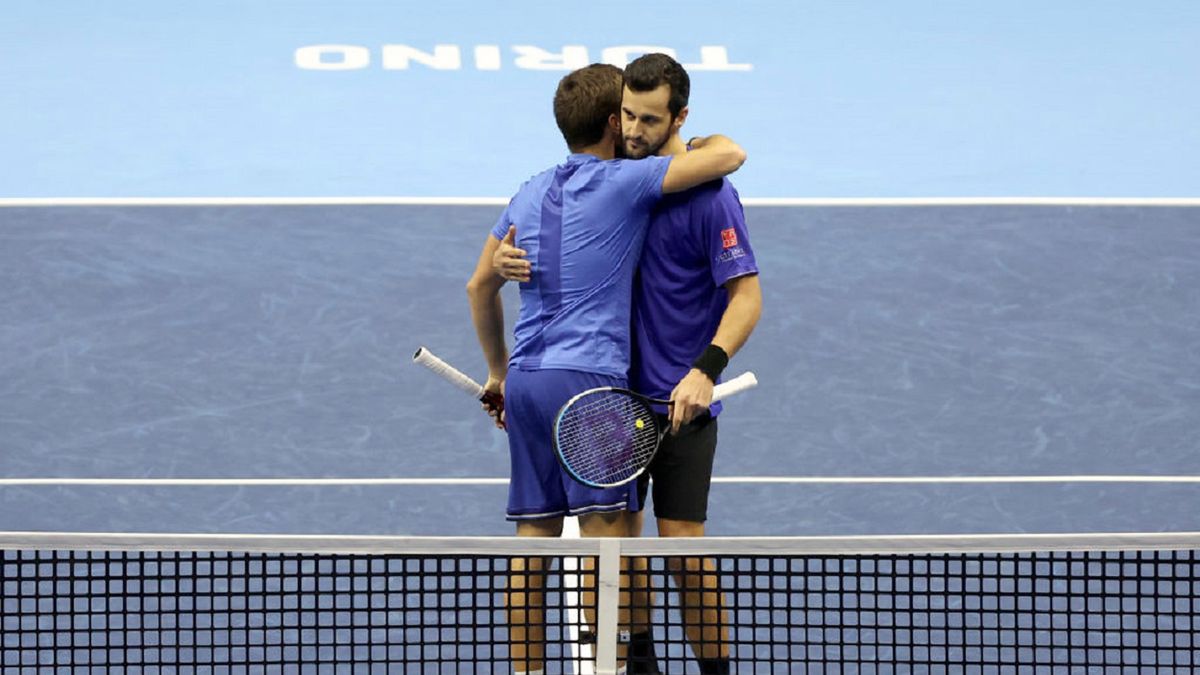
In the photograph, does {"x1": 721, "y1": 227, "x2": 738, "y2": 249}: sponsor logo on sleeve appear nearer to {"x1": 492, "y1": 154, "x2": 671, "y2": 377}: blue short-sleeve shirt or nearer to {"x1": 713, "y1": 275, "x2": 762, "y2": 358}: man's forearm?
{"x1": 713, "y1": 275, "x2": 762, "y2": 358}: man's forearm

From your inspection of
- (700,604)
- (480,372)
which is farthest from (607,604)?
(480,372)

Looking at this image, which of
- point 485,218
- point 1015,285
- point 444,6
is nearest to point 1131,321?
point 1015,285

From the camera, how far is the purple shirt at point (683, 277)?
5.23 meters

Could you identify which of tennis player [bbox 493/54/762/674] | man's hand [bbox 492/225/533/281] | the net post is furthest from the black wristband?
the net post

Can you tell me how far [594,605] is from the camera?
15.6 ft

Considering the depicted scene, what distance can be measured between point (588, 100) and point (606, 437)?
919 millimetres

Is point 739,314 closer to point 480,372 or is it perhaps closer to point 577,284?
point 577,284

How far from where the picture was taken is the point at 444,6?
634 inches

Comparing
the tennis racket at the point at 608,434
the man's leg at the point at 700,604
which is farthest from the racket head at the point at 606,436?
the man's leg at the point at 700,604

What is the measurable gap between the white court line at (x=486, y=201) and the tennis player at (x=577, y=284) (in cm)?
654

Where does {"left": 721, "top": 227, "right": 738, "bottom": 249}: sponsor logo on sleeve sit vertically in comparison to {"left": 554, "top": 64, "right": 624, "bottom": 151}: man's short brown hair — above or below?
below

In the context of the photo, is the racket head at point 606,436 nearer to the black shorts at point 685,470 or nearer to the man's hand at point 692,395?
the man's hand at point 692,395

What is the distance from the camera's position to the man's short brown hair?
5.27 m

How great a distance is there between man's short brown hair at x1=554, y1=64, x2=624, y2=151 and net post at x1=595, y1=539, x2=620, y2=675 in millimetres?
1414
